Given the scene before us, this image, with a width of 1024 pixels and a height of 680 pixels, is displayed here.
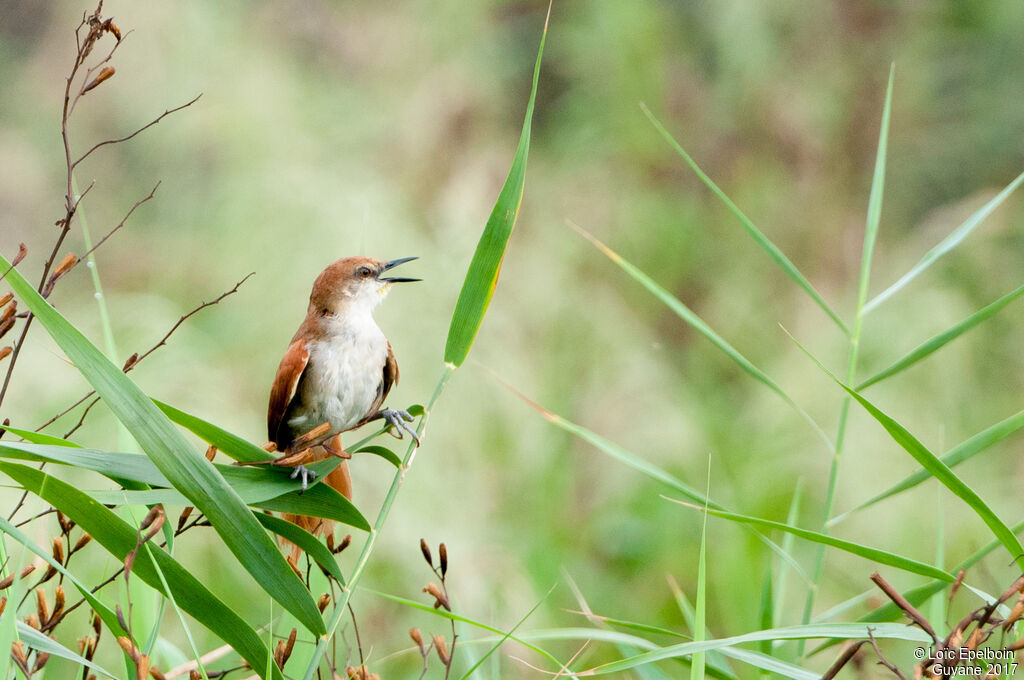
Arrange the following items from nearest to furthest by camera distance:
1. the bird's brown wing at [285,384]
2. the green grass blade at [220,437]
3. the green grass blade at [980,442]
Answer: the green grass blade at [220,437] < the green grass blade at [980,442] < the bird's brown wing at [285,384]

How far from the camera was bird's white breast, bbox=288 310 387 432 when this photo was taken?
1802mm

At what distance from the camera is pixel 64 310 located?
4480 mm

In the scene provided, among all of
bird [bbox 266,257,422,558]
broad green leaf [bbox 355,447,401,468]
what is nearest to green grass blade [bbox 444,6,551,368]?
broad green leaf [bbox 355,447,401,468]

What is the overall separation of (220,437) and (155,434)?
0.38ft

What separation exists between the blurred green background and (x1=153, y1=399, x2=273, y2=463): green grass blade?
205 cm

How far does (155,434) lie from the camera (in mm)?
1044

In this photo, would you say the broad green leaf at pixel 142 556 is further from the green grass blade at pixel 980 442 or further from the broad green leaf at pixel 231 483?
the green grass blade at pixel 980 442

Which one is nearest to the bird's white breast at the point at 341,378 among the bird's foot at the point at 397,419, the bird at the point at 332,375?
the bird at the point at 332,375

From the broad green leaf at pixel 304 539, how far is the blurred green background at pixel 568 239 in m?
1.97

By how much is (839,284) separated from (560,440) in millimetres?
1773

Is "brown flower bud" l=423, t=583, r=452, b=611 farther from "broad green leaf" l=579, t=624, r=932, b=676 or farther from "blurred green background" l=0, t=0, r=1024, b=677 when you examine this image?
"blurred green background" l=0, t=0, r=1024, b=677

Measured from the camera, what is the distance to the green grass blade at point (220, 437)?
3.73 feet

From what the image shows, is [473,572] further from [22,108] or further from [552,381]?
[22,108]

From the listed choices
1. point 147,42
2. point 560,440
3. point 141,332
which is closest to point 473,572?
point 560,440
